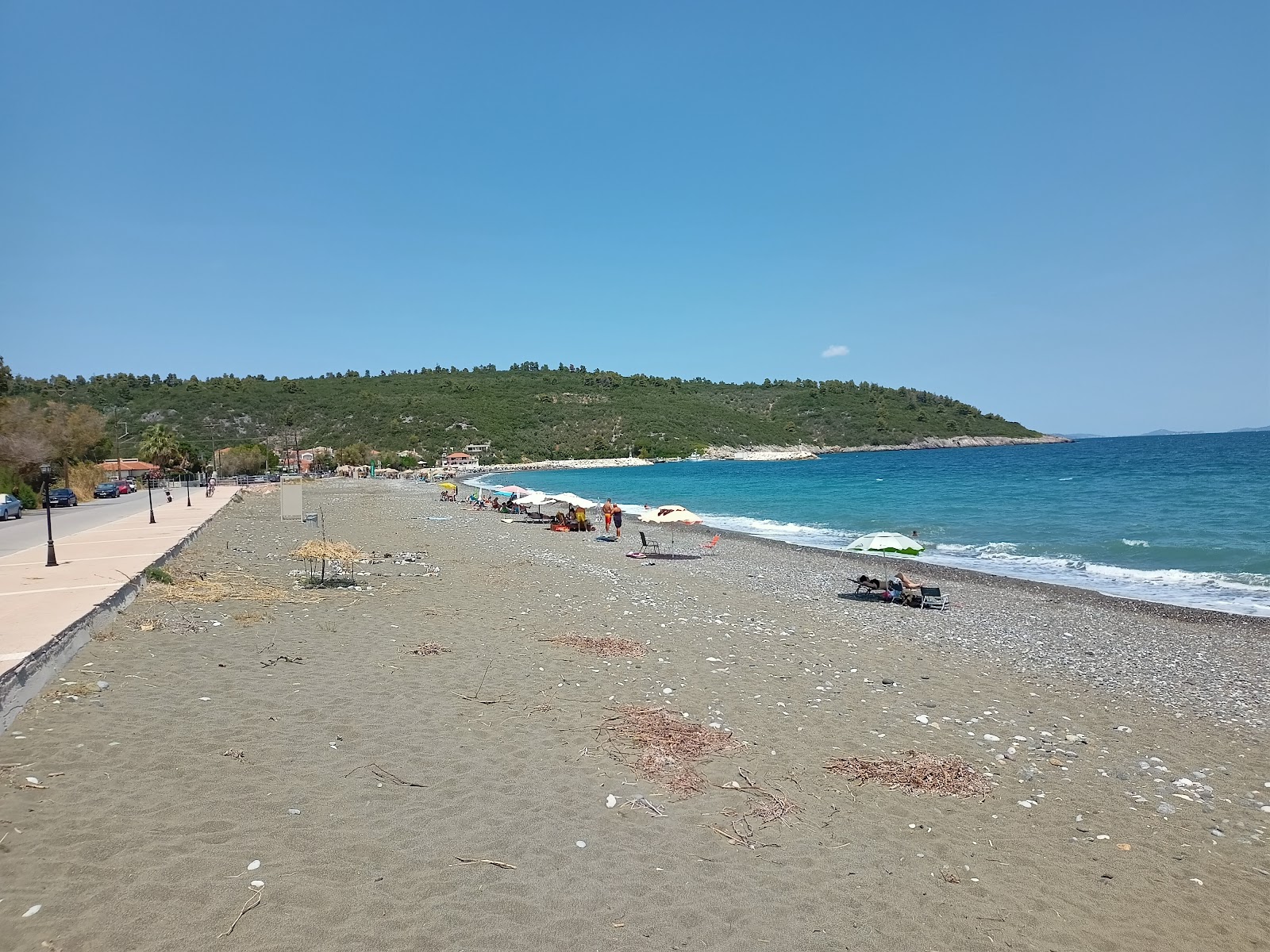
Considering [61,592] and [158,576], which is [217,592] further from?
[61,592]

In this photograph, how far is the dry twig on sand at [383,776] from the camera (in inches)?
209

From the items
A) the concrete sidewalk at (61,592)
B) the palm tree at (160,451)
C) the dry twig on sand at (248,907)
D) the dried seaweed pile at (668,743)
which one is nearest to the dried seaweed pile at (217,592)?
the concrete sidewalk at (61,592)

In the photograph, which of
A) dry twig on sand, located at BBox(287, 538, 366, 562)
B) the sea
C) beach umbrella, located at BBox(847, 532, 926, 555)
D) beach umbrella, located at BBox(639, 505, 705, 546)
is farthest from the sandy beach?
beach umbrella, located at BBox(639, 505, 705, 546)

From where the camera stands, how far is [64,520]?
27469 mm

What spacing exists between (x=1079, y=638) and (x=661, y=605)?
663 centimetres

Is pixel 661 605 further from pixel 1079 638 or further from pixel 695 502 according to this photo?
pixel 695 502

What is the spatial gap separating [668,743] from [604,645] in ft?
11.4

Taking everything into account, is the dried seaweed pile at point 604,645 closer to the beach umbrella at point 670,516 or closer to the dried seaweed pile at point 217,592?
the dried seaweed pile at point 217,592

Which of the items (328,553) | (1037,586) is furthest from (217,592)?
(1037,586)

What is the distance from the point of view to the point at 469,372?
179750mm

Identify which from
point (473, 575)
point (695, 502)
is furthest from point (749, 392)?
point (473, 575)

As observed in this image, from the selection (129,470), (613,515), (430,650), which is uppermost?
(129,470)

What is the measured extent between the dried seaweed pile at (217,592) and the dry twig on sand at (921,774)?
374 inches

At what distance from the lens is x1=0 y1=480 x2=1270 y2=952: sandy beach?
12.6ft
